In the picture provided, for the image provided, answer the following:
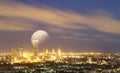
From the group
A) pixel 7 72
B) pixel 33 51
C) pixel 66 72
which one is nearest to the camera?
pixel 7 72

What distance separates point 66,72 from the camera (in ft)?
204

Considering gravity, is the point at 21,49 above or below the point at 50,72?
above

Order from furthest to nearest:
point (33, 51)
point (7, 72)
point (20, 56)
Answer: point (33, 51), point (20, 56), point (7, 72)

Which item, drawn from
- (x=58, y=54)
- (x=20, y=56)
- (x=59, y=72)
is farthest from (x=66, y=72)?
(x=58, y=54)

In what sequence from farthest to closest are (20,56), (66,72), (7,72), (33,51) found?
(33,51) < (20,56) < (66,72) < (7,72)

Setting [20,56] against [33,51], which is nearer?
[20,56]

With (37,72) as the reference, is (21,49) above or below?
above

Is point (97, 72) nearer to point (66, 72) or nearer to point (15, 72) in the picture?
point (66, 72)

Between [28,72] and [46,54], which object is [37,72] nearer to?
[28,72]

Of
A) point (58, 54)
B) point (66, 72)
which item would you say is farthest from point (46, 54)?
point (66, 72)

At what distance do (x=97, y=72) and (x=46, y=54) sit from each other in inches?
2688

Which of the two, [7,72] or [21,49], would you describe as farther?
[21,49]

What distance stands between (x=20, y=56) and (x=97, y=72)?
56.0 metres

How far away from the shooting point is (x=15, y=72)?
2391 inches
